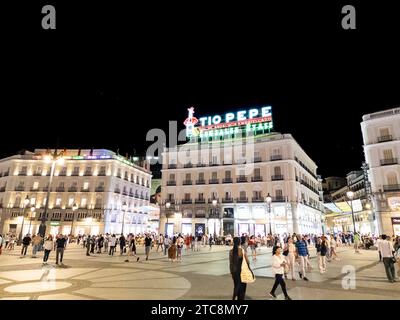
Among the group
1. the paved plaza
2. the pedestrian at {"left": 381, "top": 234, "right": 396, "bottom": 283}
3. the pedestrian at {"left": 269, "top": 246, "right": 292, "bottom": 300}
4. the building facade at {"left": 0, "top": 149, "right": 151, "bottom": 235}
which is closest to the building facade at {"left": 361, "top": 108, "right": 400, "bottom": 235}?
the paved plaza

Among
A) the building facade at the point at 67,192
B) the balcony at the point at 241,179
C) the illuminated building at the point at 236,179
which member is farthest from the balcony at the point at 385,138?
the building facade at the point at 67,192

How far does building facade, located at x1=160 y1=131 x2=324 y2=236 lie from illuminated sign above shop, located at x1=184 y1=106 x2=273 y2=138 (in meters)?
1.76

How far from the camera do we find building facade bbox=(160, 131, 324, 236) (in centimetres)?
4129

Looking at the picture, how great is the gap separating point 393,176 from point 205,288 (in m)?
34.0

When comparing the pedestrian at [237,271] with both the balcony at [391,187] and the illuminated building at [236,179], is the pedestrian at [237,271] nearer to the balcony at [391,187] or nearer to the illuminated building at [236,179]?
the balcony at [391,187]

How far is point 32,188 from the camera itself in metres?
51.8

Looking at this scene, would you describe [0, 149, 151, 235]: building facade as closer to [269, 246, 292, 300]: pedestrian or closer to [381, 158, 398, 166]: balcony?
[381, 158, 398, 166]: balcony

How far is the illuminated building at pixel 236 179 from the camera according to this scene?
4145 cm

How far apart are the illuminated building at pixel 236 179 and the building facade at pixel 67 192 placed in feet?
37.0
